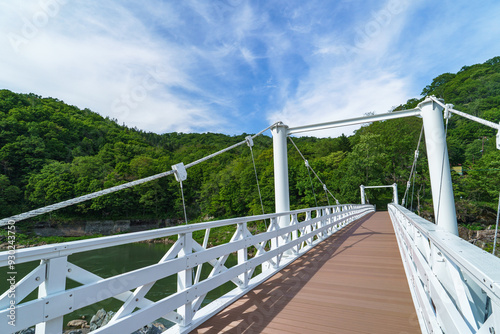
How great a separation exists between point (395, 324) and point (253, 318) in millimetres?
1371

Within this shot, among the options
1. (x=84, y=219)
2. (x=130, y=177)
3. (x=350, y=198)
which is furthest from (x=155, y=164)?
(x=350, y=198)

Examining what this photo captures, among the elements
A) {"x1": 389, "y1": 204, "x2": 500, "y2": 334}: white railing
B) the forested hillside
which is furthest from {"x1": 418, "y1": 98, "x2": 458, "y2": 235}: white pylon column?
the forested hillside

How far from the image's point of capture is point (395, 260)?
16.1 feet

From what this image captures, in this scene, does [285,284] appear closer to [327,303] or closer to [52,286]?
[327,303]

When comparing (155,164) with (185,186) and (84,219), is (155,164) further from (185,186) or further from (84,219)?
(84,219)

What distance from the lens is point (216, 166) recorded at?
51.7 meters

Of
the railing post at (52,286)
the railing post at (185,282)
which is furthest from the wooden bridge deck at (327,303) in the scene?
the railing post at (52,286)

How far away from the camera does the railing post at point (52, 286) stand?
1296 mm

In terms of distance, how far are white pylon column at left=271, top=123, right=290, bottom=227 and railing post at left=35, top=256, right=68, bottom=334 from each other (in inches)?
Answer: 166

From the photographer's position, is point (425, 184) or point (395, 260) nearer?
point (395, 260)

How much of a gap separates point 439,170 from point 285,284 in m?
3.29

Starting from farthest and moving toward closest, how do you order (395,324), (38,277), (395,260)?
1. (395,260)
2. (395,324)
3. (38,277)

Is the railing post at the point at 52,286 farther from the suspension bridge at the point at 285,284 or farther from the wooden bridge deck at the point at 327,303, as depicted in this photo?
the wooden bridge deck at the point at 327,303

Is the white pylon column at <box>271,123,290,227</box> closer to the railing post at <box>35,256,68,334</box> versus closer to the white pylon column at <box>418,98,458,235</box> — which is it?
the white pylon column at <box>418,98,458,235</box>
